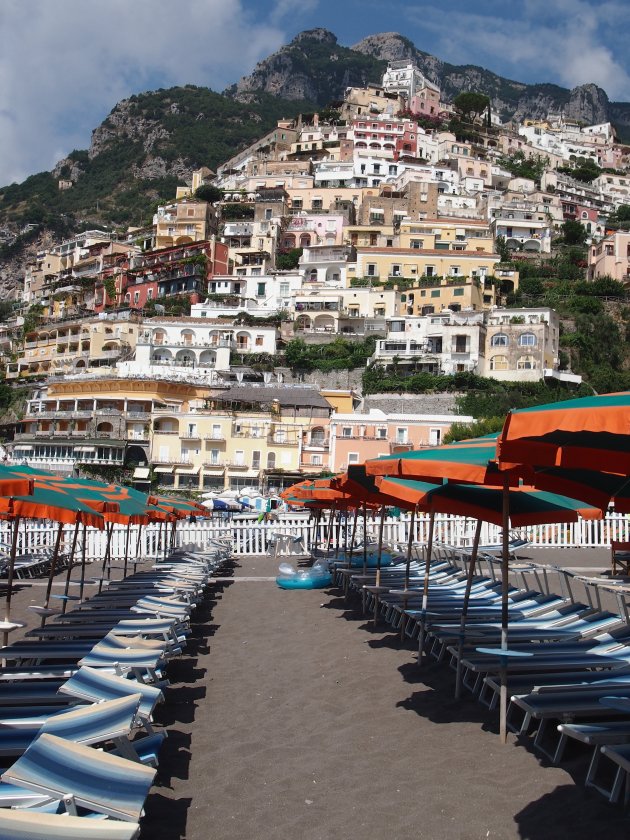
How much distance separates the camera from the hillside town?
184 ft

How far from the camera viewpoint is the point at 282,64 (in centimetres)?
19962

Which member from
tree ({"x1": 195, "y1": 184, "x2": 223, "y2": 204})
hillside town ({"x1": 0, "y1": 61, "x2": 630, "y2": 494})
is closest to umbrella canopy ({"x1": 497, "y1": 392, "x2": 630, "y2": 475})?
hillside town ({"x1": 0, "y1": 61, "x2": 630, "y2": 494})

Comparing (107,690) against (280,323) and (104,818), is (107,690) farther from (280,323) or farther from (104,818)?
(280,323)

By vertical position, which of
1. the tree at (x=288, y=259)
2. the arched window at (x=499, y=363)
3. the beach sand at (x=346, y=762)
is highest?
the tree at (x=288, y=259)

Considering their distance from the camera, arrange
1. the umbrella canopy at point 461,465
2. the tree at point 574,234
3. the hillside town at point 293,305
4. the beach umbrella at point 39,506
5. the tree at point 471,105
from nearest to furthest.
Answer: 1. the umbrella canopy at point 461,465
2. the beach umbrella at point 39,506
3. the hillside town at point 293,305
4. the tree at point 574,234
5. the tree at point 471,105

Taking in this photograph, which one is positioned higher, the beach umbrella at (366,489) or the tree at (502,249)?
the tree at (502,249)

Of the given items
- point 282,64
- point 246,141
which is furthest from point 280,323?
point 282,64

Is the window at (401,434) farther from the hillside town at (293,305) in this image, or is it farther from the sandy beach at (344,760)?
the sandy beach at (344,760)

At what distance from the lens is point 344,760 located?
22.1 ft

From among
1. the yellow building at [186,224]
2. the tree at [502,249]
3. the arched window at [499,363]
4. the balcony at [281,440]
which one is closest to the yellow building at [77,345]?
the yellow building at [186,224]

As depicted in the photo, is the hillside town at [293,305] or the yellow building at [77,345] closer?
the hillside town at [293,305]

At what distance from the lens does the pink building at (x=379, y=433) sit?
53469 millimetres

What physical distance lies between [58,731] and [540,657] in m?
4.42

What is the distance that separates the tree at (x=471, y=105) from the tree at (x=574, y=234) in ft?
141
